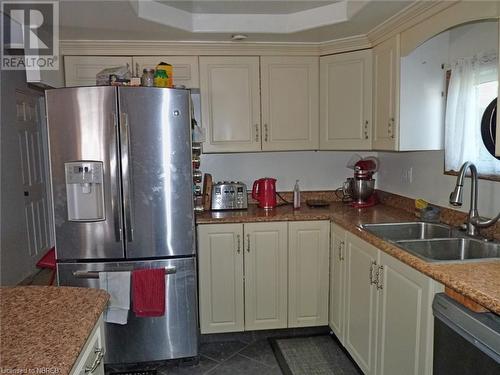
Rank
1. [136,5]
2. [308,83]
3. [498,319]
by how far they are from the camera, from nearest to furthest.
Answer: [498,319]
[136,5]
[308,83]

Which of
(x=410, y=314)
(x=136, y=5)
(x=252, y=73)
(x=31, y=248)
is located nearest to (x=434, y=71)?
(x=252, y=73)

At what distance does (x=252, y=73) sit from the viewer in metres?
2.97

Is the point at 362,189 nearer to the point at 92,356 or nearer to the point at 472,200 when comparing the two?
the point at 472,200

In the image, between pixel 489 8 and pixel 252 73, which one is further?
pixel 252 73

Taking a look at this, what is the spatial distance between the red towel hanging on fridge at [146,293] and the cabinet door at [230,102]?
1.08 m

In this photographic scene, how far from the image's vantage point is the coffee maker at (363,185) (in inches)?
118

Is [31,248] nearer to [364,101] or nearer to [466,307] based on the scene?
[364,101]

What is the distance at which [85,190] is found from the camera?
2.34 meters

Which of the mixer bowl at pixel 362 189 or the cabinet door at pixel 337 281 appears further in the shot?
the mixer bowl at pixel 362 189

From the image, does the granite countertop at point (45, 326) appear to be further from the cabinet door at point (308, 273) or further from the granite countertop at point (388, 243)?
the cabinet door at point (308, 273)

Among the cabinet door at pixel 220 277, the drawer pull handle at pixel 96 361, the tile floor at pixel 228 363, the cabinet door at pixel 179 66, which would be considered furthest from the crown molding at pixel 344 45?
the drawer pull handle at pixel 96 361

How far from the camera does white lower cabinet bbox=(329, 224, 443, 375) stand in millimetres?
1604

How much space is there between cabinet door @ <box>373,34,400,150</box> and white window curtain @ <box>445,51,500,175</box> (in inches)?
12.1

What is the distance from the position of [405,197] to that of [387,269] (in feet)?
3.78
